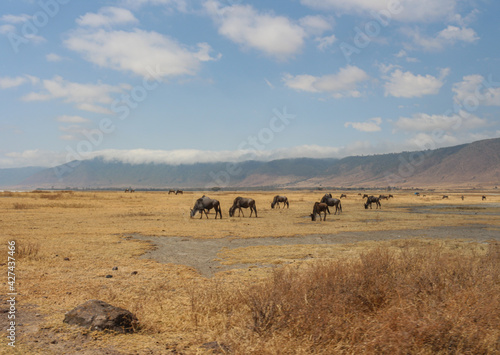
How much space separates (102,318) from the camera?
6.00 meters

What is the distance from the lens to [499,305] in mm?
5352

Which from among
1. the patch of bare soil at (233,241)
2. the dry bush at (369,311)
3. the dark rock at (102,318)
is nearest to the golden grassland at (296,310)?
the dry bush at (369,311)

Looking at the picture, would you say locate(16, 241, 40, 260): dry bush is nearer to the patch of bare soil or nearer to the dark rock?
the patch of bare soil

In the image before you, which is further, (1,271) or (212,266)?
(212,266)

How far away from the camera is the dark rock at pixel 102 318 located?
5.95 metres

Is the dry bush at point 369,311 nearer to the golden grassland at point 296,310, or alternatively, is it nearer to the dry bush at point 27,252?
the golden grassland at point 296,310

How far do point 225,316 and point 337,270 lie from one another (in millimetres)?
2349

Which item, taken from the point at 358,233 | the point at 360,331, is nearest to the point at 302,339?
the point at 360,331

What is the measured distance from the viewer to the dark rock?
5.95 metres

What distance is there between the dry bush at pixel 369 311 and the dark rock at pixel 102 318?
1206mm

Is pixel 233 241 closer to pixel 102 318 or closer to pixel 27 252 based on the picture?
pixel 27 252

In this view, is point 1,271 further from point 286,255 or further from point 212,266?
point 286,255

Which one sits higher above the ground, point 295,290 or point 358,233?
point 295,290

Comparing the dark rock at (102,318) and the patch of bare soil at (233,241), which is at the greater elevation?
the dark rock at (102,318)
